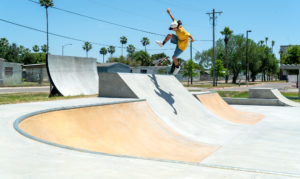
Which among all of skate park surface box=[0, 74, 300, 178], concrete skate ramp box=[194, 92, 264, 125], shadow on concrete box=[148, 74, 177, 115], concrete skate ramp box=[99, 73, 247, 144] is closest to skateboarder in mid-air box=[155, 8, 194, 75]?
shadow on concrete box=[148, 74, 177, 115]

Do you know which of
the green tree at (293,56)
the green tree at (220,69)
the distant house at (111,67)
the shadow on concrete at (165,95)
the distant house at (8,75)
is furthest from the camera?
the distant house at (111,67)

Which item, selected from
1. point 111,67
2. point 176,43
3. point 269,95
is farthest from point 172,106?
point 111,67

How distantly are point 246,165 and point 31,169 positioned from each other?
13.2ft

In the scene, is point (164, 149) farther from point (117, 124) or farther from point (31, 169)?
point (31, 169)

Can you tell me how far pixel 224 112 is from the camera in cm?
1323

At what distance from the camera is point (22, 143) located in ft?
13.1

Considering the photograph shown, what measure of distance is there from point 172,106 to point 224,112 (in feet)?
13.8

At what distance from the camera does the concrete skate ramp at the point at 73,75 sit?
15.6m

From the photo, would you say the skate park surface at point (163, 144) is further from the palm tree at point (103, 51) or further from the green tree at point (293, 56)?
the palm tree at point (103, 51)

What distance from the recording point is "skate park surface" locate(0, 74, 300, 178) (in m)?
3.03

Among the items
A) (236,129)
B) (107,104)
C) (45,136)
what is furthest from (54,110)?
(236,129)

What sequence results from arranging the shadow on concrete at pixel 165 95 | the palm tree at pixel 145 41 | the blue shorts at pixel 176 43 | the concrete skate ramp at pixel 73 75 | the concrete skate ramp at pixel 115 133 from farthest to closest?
the palm tree at pixel 145 41 → the concrete skate ramp at pixel 73 75 → the shadow on concrete at pixel 165 95 → the blue shorts at pixel 176 43 → the concrete skate ramp at pixel 115 133

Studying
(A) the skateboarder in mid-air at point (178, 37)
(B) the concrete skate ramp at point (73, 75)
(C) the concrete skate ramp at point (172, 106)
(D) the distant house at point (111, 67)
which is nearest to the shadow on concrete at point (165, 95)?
(C) the concrete skate ramp at point (172, 106)

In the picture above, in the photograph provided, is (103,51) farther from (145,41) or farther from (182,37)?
(182,37)
